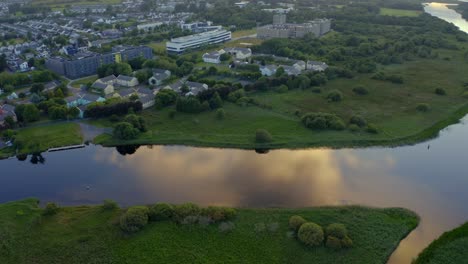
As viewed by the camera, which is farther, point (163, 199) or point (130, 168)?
point (130, 168)

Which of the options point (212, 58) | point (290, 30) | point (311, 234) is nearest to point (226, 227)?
point (311, 234)

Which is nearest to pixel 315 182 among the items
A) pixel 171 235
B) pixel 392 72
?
pixel 171 235

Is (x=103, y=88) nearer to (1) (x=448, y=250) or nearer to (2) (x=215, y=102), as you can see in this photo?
(2) (x=215, y=102)

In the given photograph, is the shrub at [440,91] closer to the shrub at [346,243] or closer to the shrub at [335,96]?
the shrub at [335,96]

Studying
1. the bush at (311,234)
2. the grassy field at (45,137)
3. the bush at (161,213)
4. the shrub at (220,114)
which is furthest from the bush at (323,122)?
the grassy field at (45,137)

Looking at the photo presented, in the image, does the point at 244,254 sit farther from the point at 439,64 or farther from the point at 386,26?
the point at 386,26

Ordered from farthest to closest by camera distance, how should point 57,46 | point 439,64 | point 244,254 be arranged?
point 57,46 < point 439,64 < point 244,254

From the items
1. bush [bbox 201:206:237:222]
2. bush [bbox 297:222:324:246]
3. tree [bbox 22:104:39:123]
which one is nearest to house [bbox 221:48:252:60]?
tree [bbox 22:104:39:123]
